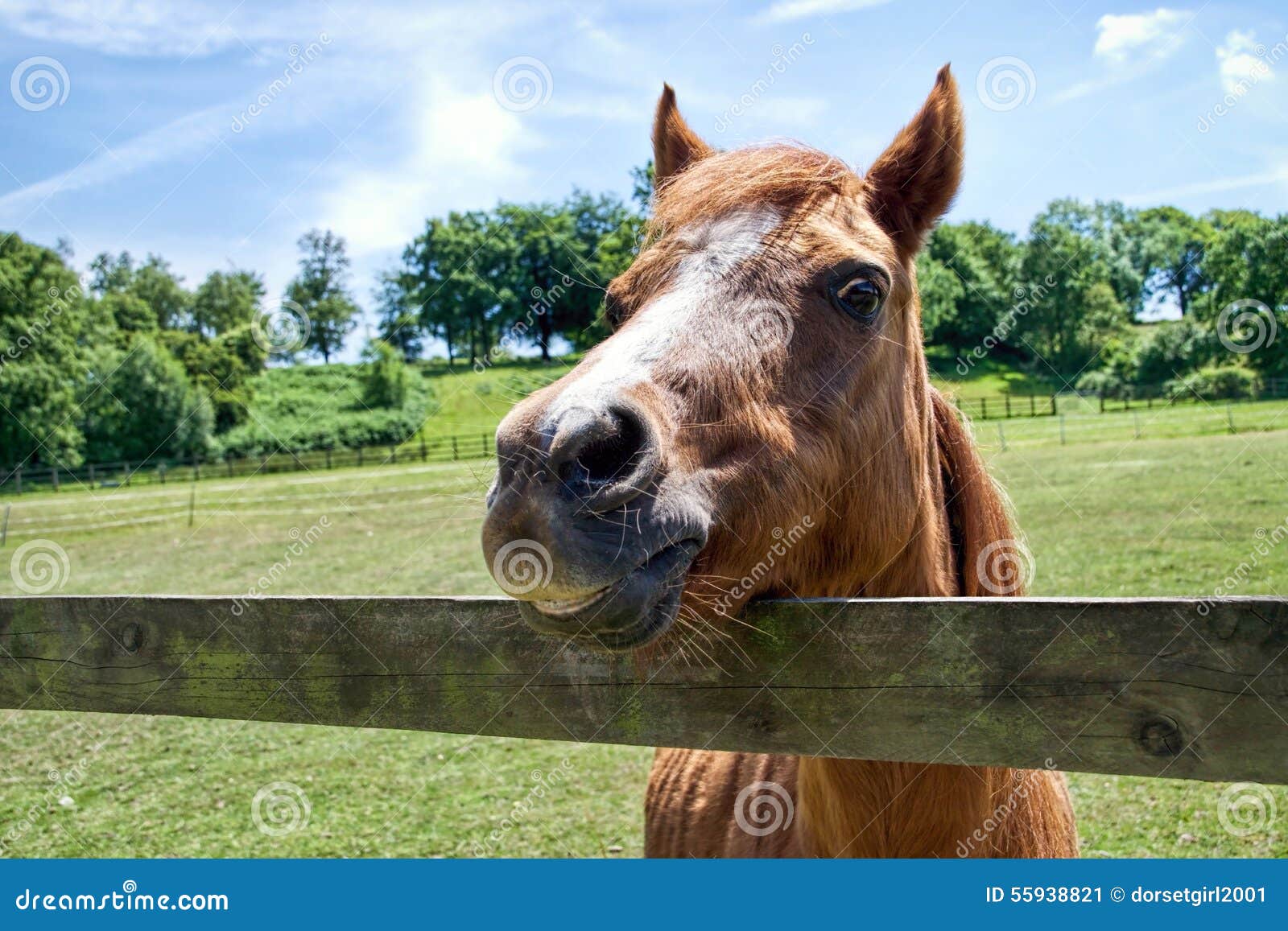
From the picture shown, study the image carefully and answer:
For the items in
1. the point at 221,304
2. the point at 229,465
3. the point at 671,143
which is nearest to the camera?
the point at 671,143

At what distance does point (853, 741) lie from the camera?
1888mm

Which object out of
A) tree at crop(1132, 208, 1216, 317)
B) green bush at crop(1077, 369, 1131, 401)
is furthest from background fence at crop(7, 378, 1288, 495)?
tree at crop(1132, 208, 1216, 317)

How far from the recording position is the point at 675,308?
2064 millimetres

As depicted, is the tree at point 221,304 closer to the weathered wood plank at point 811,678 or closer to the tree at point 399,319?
the tree at point 399,319

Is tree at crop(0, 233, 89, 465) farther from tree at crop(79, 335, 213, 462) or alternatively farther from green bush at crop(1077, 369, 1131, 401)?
green bush at crop(1077, 369, 1131, 401)

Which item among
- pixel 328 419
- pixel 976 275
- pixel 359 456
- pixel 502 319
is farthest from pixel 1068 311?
pixel 328 419

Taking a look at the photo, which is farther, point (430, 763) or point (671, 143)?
point (430, 763)

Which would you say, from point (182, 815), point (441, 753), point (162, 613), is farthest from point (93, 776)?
point (162, 613)

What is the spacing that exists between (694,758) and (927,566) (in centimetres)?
183

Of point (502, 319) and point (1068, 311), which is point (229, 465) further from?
point (1068, 311)

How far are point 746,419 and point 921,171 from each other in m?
1.20

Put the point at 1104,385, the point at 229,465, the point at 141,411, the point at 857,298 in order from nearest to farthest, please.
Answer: the point at 857,298 → the point at 229,465 → the point at 1104,385 → the point at 141,411

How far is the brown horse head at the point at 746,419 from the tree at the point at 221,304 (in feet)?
276

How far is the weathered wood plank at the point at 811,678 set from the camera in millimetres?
A: 1624
